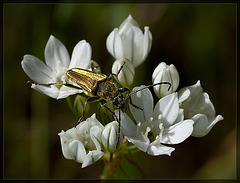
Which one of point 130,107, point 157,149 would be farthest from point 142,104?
point 157,149

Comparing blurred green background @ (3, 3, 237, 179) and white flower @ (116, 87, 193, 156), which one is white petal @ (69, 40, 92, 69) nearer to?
white flower @ (116, 87, 193, 156)

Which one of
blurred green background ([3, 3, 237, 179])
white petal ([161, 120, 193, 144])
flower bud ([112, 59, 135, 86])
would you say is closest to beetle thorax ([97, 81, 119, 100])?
flower bud ([112, 59, 135, 86])

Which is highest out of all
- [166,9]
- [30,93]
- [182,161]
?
[166,9]

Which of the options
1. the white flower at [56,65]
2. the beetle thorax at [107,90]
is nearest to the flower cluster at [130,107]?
the white flower at [56,65]

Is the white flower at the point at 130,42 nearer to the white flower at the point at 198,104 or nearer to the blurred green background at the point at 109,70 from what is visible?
the white flower at the point at 198,104

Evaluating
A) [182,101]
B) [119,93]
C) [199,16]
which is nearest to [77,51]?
[119,93]

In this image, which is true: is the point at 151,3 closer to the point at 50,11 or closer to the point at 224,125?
the point at 50,11

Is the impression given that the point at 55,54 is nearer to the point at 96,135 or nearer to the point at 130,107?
the point at 130,107
